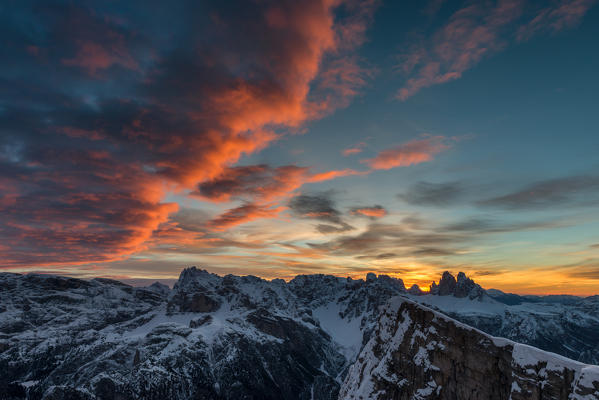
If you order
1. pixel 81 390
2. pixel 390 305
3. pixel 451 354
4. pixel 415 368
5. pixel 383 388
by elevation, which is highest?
pixel 390 305

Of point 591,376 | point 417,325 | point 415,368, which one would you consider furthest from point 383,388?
point 591,376

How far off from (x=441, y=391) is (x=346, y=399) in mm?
20047

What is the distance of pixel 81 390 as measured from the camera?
190 m

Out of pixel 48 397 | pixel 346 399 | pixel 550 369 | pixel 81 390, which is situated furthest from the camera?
pixel 81 390

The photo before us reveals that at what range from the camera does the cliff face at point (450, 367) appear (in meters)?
39.5

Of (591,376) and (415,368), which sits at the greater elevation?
(591,376)

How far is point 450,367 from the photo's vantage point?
2007 inches

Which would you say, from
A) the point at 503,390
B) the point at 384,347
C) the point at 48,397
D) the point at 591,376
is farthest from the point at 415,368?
the point at 48,397

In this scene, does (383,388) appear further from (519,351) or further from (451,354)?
(519,351)

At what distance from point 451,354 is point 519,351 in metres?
10.4

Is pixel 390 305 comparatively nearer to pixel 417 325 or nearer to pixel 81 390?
pixel 417 325

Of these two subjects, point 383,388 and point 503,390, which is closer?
point 503,390

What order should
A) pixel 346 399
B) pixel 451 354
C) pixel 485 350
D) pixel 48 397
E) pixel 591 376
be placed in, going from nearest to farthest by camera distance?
1. pixel 591 376
2. pixel 485 350
3. pixel 451 354
4. pixel 346 399
5. pixel 48 397

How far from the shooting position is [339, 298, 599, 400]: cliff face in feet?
129
